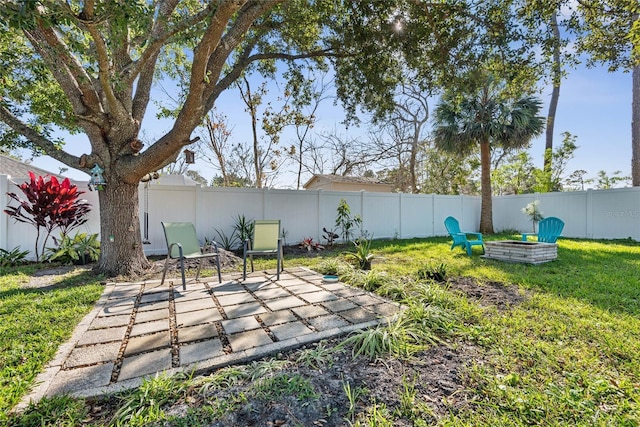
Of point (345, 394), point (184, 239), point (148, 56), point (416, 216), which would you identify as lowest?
point (345, 394)

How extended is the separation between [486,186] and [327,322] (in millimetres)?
10946

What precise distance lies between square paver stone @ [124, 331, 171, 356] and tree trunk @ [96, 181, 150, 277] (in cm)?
273

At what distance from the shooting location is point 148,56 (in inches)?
147

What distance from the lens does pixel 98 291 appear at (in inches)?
152

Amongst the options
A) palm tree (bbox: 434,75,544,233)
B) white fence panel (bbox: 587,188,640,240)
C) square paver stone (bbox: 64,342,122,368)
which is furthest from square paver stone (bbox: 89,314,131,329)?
white fence panel (bbox: 587,188,640,240)

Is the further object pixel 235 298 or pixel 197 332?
pixel 235 298

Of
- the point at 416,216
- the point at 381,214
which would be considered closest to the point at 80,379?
the point at 381,214

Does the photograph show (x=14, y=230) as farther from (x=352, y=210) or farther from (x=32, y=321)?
(x=352, y=210)

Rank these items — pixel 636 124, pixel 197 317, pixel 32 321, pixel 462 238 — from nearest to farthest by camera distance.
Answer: pixel 32 321 < pixel 197 317 < pixel 462 238 < pixel 636 124

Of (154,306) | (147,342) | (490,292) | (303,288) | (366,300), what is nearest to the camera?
(147,342)


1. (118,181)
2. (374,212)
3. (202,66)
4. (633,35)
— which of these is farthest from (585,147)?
(118,181)

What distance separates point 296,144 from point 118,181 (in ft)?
38.1

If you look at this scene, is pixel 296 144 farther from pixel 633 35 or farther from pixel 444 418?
pixel 444 418

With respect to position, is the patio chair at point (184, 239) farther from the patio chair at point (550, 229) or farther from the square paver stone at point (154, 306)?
the patio chair at point (550, 229)
